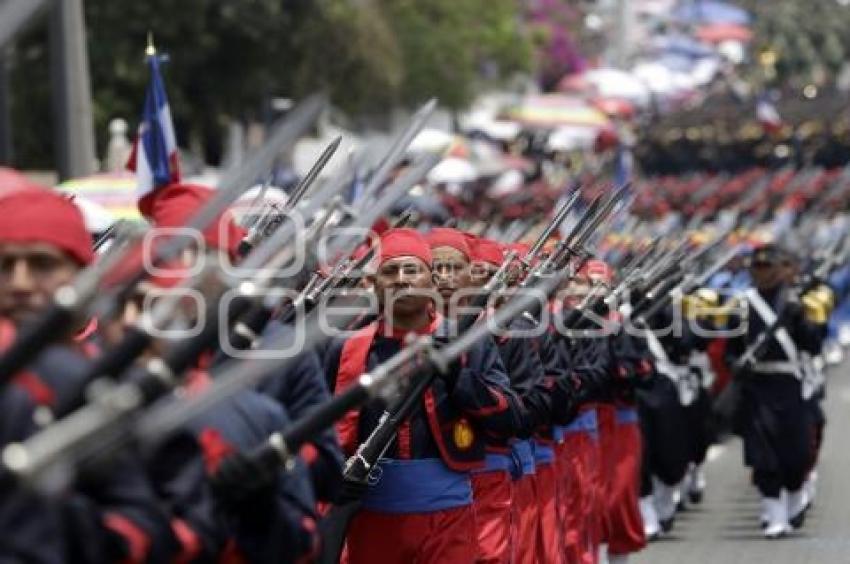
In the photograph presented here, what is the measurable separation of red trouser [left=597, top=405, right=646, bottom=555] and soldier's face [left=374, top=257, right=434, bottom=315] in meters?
5.15

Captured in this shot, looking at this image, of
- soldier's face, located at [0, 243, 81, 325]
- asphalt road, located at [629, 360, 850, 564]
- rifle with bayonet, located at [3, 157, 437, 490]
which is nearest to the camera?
rifle with bayonet, located at [3, 157, 437, 490]

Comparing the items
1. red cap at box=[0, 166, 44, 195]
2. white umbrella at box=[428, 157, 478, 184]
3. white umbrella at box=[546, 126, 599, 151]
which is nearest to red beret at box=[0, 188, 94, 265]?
red cap at box=[0, 166, 44, 195]

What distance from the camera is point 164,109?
15.1m

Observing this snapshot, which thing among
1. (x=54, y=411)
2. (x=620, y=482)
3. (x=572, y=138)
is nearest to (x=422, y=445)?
(x=54, y=411)

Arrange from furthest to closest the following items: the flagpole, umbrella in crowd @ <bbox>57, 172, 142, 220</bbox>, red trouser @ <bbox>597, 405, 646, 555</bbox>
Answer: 1. the flagpole
2. umbrella in crowd @ <bbox>57, 172, 142, 220</bbox>
3. red trouser @ <bbox>597, 405, 646, 555</bbox>

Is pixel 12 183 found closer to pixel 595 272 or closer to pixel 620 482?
pixel 595 272

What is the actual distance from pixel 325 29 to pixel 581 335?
83.7 feet

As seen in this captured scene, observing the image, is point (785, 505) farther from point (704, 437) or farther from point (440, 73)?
point (440, 73)

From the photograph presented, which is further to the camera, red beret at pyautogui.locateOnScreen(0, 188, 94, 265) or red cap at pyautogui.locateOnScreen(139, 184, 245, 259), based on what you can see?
red cap at pyautogui.locateOnScreen(139, 184, 245, 259)

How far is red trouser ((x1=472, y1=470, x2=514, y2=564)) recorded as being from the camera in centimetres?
1171

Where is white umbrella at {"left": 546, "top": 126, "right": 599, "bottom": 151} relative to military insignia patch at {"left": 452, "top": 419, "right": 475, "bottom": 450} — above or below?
below

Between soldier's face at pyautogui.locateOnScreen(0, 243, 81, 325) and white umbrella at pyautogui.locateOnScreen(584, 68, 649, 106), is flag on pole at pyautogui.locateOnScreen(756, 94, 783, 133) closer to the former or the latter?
white umbrella at pyautogui.locateOnScreen(584, 68, 649, 106)

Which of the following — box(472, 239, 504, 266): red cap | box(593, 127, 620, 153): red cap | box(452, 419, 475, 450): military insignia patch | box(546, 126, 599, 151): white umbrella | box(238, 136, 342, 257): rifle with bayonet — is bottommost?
box(546, 126, 599, 151): white umbrella

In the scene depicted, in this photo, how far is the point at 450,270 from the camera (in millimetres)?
11875
